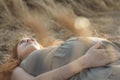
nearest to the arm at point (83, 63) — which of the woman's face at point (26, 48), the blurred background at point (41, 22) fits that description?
the woman's face at point (26, 48)

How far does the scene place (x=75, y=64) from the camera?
7.61 feet

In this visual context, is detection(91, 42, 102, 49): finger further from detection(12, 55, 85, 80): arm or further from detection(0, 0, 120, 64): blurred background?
detection(0, 0, 120, 64): blurred background

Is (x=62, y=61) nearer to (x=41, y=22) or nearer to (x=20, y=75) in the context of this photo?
(x=20, y=75)

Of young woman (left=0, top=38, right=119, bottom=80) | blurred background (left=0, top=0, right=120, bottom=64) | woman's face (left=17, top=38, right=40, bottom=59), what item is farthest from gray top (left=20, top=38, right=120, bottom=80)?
blurred background (left=0, top=0, right=120, bottom=64)

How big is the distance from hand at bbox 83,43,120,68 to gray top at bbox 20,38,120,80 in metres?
0.03

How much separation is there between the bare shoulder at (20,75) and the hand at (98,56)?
1.36 ft

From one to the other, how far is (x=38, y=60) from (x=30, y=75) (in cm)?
11

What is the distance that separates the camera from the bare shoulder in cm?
253

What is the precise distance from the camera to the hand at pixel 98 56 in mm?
2275

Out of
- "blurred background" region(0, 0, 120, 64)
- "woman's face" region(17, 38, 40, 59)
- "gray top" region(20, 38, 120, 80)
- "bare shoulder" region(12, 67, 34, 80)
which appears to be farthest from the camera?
"blurred background" region(0, 0, 120, 64)

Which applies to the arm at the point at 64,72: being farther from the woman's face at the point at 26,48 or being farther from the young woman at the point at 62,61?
the woman's face at the point at 26,48

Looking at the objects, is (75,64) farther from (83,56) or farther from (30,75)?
(30,75)

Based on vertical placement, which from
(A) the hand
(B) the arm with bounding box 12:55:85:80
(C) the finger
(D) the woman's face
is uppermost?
(D) the woman's face

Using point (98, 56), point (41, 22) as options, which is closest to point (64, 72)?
point (98, 56)
